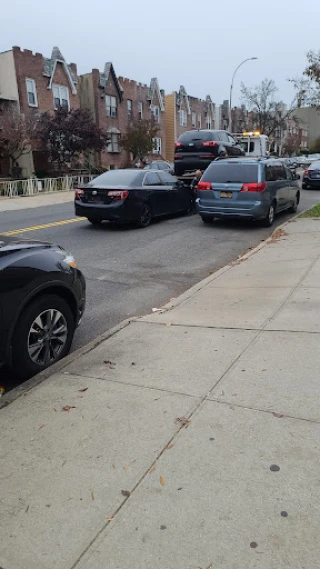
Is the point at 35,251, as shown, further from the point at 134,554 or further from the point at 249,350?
the point at 134,554

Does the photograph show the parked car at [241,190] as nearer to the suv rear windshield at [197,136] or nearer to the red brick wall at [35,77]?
the suv rear windshield at [197,136]

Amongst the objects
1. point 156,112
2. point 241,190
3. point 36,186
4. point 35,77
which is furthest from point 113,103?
point 241,190

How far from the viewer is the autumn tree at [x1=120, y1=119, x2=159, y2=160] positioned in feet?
123

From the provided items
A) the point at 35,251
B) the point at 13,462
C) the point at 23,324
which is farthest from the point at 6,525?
the point at 35,251

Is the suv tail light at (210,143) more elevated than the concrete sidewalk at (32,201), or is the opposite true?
the suv tail light at (210,143)

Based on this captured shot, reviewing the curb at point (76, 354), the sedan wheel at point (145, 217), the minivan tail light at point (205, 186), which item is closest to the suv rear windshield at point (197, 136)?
the minivan tail light at point (205, 186)

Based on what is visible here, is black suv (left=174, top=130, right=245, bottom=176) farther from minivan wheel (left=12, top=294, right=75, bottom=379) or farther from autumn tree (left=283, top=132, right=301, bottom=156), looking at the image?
autumn tree (left=283, top=132, right=301, bottom=156)

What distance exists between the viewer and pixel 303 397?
326 cm

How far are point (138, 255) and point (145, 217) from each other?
3.04m

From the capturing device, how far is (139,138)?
3750 centimetres

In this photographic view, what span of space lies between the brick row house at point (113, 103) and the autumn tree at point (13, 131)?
8.28 m

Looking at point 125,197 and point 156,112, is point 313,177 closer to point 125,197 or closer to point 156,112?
point 125,197

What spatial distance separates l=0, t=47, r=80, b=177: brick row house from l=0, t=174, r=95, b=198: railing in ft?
13.6

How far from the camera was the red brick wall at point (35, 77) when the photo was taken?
31.2 m
